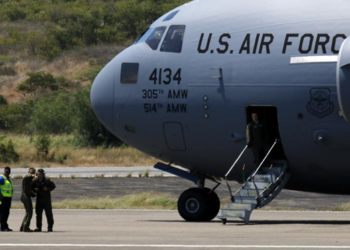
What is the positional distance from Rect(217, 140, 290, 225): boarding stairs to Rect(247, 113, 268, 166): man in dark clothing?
8.9 inches

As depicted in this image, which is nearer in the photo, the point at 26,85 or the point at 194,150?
the point at 194,150

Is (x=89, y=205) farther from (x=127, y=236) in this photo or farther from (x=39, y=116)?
(x=39, y=116)

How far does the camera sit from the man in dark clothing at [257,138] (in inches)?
1048

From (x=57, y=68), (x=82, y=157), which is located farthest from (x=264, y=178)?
(x=57, y=68)

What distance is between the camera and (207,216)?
28.3 m

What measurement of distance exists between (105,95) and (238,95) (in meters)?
4.41

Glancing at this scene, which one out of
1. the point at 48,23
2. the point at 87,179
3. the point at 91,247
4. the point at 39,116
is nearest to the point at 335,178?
the point at 91,247

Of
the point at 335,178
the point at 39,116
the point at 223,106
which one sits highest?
the point at 223,106

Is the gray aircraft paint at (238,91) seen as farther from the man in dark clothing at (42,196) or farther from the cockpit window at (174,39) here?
the man in dark clothing at (42,196)

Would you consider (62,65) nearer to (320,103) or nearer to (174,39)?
(174,39)

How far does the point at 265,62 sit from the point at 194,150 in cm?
350

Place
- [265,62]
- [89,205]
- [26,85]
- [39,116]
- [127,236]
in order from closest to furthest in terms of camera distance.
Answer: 1. [127,236]
2. [265,62]
3. [89,205]
4. [39,116]
5. [26,85]

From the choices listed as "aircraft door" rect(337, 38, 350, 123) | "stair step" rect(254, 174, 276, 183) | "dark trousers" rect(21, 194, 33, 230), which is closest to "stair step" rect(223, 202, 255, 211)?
"stair step" rect(254, 174, 276, 183)

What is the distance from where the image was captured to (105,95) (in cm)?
2869
